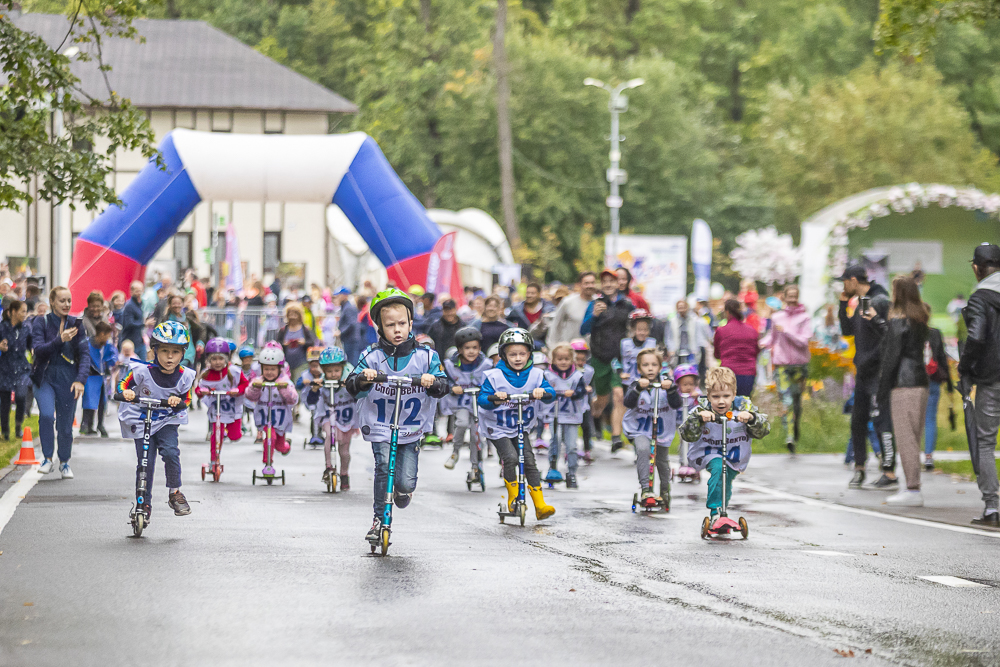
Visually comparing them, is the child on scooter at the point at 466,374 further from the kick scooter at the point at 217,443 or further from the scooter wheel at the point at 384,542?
the scooter wheel at the point at 384,542

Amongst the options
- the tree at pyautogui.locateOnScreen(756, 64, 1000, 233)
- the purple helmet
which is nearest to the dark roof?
the tree at pyautogui.locateOnScreen(756, 64, 1000, 233)

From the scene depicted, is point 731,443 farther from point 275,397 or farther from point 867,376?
point 275,397

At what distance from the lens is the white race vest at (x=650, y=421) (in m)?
13.0

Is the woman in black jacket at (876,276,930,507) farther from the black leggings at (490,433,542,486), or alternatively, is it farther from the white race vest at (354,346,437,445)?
the white race vest at (354,346,437,445)

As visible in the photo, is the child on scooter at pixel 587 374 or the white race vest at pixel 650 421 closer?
the white race vest at pixel 650 421

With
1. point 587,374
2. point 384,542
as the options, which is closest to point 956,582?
point 384,542

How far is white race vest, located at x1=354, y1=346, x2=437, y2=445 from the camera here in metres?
10.1

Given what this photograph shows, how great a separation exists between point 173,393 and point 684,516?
423 centimetres

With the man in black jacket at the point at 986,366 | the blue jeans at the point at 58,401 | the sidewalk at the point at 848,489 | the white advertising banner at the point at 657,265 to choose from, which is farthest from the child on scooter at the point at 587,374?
the white advertising banner at the point at 657,265

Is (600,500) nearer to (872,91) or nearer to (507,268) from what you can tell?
(507,268)

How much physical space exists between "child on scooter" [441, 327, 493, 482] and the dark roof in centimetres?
3866

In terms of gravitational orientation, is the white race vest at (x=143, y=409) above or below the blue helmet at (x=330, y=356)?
below

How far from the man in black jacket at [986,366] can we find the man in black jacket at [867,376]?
8.89ft

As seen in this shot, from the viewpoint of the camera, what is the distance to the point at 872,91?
185ft
